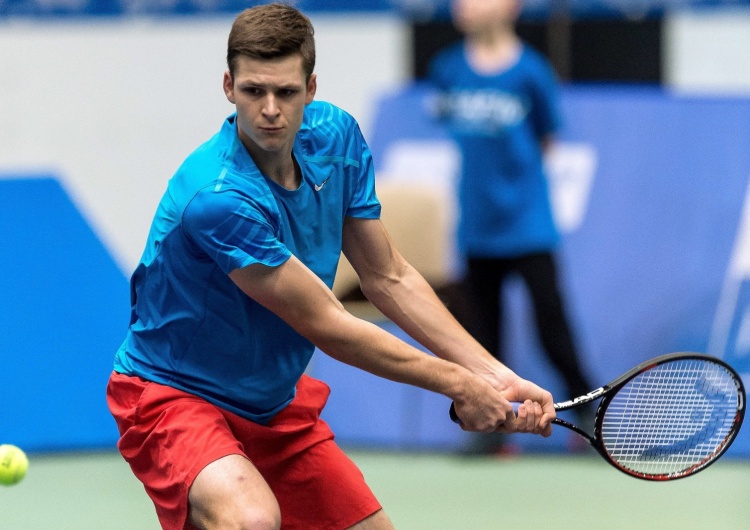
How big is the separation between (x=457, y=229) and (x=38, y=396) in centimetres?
213

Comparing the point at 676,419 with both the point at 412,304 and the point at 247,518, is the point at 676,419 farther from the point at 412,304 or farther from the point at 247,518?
the point at 247,518

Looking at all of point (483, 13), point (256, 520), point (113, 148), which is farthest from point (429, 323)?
point (113, 148)

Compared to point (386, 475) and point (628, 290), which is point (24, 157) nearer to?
point (386, 475)

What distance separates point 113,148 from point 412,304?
4.04 m

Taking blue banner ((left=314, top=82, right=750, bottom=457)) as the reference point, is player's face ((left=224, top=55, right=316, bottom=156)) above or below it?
above

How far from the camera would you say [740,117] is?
680 centimetres

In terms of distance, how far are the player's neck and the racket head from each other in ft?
9.33

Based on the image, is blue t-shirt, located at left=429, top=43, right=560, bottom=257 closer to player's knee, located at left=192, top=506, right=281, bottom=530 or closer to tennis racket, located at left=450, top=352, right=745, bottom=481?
tennis racket, located at left=450, top=352, right=745, bottom=481

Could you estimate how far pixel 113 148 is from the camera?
7.27 m

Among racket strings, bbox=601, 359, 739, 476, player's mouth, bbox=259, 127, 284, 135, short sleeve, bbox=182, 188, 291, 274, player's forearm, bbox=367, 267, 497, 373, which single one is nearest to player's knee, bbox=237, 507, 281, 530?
short sleeve, bbox=182, 188, 291, 274

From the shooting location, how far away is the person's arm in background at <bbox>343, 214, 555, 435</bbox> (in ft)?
11.6

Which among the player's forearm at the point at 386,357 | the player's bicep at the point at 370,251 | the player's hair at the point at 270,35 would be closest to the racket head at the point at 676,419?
the player's forearm at the point at 386,357

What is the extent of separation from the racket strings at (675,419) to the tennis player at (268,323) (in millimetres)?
437

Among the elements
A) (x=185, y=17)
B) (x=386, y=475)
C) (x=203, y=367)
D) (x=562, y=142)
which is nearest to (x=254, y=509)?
(x=203, y=367)
